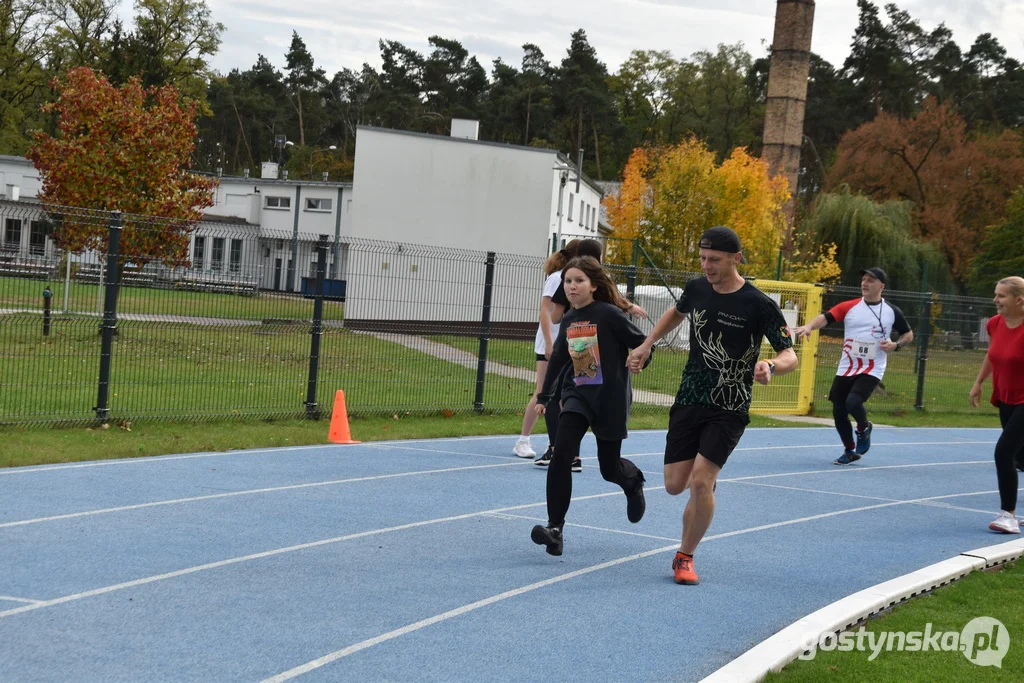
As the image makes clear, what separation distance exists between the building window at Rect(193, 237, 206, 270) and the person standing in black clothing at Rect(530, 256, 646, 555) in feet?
20.0

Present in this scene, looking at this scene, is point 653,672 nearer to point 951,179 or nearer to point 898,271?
point 898,271

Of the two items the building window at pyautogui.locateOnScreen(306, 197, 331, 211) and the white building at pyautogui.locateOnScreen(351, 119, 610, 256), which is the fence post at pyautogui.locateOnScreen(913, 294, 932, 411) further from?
A: the building window at pyautogui.locateOnScreen(306, 197, 331, 211)

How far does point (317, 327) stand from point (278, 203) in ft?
167

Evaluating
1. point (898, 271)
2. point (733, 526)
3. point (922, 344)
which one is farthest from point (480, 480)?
point (898, 271)

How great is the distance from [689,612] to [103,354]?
786 cm

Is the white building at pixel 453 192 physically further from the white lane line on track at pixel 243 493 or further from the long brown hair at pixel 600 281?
the long brown hair at pixel 600 281

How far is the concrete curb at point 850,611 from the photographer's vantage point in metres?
4.96

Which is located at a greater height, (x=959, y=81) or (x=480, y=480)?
(x=959, y=81)

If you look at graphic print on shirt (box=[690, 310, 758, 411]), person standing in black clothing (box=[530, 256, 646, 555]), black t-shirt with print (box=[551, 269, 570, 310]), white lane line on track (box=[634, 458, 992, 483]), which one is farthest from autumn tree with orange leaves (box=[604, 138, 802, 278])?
graphic print on shirt (box=[690, 310, 758, 411])

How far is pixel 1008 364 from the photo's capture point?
9.10 m

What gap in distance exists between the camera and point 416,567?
6.91 metres

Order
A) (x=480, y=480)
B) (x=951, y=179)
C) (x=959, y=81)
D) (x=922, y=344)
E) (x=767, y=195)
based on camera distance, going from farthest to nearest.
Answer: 1. (x=959, y=81)
2. (x=951, y=179)
3. (x=767, y=195)
4. (x=922, y=344)
5. (x=480, y=480)

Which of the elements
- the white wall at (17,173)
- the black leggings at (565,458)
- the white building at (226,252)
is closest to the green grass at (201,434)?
the white building at (226,252)

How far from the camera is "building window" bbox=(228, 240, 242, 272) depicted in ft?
41.4
